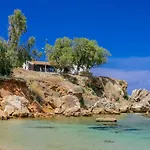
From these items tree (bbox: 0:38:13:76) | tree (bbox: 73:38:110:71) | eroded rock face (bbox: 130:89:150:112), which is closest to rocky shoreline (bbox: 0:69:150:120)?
eroded rock face (bbox: 130:89:150:112)

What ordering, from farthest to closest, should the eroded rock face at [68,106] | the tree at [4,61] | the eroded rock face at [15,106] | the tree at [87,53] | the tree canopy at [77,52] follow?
the tree at [87,53] < the tree canopy at [77,52] < the tree at [4,61] < the eroded rock face at [68,106] < the eroded rock face at [15,106]

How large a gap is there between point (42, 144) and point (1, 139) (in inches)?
172

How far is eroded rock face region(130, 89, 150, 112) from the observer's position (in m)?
88.7

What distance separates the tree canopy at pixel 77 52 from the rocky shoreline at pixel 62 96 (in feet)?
18.5

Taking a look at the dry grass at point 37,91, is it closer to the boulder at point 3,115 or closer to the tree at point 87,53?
the boulder at point 3,115

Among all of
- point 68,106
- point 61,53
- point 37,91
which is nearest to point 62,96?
point 37,91

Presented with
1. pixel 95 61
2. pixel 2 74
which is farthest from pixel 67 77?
pixel 2 74

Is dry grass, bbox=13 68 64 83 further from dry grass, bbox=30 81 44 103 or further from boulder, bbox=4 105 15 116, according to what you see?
boulder, bbox=4 105 15 116

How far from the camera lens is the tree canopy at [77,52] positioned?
326 ft

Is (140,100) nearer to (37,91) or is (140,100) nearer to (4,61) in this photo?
(37,91)

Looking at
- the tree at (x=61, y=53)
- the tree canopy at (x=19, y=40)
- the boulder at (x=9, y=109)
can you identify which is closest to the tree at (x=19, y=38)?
the tree canopy at (x=19, y=40)

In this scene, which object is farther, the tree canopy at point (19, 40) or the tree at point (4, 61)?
the tree canopy at point (19, 40)

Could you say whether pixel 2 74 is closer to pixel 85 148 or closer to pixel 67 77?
pixel 67 77

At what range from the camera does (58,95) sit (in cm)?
7781
